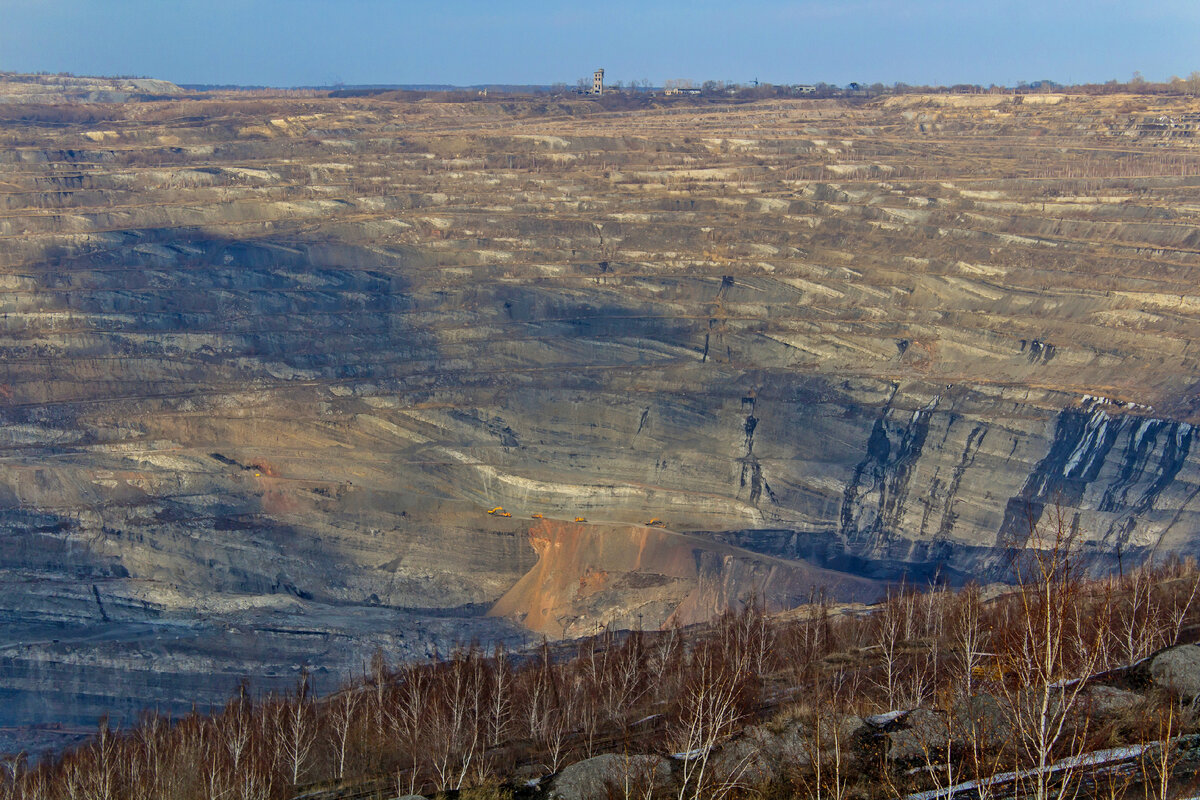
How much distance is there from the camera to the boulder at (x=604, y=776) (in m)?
15.7

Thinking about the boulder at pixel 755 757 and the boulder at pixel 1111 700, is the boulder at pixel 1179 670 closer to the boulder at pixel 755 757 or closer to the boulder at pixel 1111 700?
the boulder at pixel 1111 700

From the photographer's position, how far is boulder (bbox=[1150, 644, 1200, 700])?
15.9 meters

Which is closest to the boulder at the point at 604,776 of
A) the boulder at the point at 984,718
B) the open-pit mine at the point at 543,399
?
the boulder at the point at 984,718

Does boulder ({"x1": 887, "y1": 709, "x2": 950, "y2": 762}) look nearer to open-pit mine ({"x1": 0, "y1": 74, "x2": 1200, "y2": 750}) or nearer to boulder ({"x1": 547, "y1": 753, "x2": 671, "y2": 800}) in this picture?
boulder ({"x1": 547, "y1": 753, "x2": 671, "y2": 800})

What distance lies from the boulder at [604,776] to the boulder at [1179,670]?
746 cm

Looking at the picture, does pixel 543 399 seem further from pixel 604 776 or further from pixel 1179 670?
pixel 1179 670

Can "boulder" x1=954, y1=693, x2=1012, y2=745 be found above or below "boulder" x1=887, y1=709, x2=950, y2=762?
above

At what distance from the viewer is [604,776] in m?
16.0

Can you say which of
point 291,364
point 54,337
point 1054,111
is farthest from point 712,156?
point 54,337

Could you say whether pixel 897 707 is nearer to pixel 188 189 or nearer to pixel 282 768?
pixel 282 768

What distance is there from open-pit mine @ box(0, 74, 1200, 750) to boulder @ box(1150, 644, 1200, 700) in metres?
12.9

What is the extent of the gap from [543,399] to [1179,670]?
37.7 meters

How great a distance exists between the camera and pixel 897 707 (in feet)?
66.5

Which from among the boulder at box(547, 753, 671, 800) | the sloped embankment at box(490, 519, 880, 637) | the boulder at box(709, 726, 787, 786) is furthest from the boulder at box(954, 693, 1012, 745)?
the sloped embankment at box(490, 519, 880, 637)
